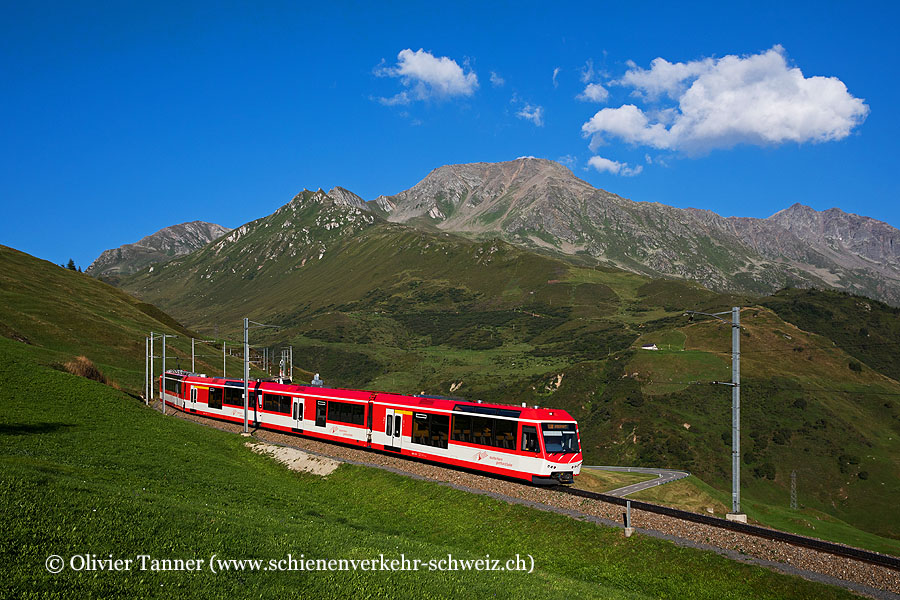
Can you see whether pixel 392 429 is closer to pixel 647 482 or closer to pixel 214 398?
pixel 214 398

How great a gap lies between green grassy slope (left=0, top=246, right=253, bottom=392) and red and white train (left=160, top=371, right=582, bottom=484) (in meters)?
25.2

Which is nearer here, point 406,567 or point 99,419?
point 406,567

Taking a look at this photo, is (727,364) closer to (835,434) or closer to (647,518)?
(835,434)

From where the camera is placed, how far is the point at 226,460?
37125 mm

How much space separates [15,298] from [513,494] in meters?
112

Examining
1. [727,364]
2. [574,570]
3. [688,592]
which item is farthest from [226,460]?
[727,364]

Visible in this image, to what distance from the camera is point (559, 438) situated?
3403 cm

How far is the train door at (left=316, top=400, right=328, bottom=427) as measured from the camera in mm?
49625

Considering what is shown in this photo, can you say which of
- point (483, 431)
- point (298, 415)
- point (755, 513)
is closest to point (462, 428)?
point (483, 431)

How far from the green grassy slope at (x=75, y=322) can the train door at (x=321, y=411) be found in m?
28.9

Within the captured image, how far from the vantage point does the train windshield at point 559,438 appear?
33562mm

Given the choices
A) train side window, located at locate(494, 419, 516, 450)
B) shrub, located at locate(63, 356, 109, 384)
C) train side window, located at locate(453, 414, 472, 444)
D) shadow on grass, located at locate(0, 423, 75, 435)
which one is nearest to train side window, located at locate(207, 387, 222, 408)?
shrub, located at locate(63, 356, 109, 384)

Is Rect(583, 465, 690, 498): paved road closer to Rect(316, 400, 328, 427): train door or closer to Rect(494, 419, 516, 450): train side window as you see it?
Rect(494, 419, 516, 450): train side window

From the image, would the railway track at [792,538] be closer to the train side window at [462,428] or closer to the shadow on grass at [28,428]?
the train side window at [462,428]
